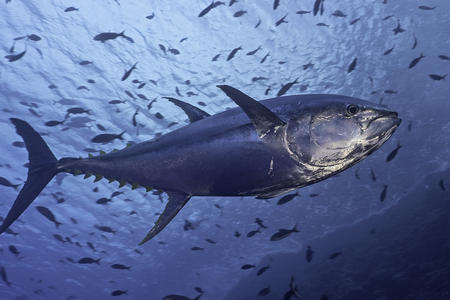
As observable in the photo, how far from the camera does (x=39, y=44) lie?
44.4 feet

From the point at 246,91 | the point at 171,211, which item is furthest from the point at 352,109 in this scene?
the point at 246,91

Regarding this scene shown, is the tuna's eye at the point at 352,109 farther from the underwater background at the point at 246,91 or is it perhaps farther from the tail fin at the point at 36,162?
the underwater background at the point at 246,91

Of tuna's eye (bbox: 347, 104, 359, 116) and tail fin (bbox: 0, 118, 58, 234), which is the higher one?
tuna's eye (bbox: 347, 104, 359, 116)

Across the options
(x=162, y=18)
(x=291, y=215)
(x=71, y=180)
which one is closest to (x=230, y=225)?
(x=291, y=215)

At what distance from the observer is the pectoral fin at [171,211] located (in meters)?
1.72

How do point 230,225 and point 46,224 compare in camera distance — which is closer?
point 46,224

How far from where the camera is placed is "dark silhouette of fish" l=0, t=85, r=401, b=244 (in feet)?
4.27

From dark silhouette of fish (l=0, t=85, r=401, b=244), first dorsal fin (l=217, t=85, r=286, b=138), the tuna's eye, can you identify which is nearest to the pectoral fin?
dark silhouette of fish (l=0, t=85, r=401, b=244)

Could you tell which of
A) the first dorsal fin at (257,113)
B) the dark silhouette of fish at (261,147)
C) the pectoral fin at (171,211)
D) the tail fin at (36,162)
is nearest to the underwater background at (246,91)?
the pectoral fin at (171,211)

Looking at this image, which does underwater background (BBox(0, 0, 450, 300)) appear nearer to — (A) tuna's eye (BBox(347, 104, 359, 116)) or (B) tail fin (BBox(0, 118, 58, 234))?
(B) tail fin (BBox(0, 118, 58, 234))

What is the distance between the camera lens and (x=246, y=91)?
58.0 feet

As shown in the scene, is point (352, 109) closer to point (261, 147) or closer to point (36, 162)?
point (261, 147)

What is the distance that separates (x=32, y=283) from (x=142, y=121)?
118 feet

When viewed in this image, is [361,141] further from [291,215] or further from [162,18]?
[291,215]
